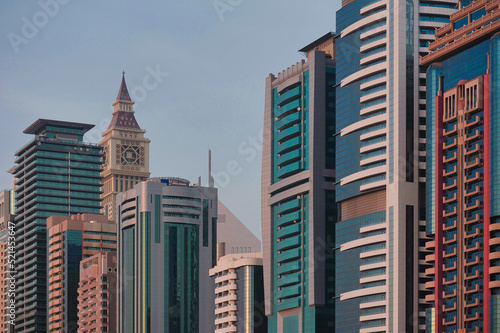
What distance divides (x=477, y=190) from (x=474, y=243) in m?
8.47

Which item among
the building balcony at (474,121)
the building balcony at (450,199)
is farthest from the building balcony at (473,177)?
the building balcony at (474,121)

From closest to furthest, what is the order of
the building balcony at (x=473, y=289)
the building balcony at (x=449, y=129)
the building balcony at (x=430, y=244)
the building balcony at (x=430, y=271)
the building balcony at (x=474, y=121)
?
1. the building balcony at (x=473, y=289)
2. the building balcony at (x=474, y=121)
3. the building balcony at (x=449, y=129)
4. the building balcony at (x=430, y=244)
5. the building balcony at (x=430, y=271)

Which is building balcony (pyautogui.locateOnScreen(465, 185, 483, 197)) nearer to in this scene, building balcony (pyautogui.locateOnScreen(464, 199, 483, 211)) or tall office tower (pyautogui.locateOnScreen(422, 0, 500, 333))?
tall office tower (pyautogui.locateOnScreen(422, 0, 500, 333))

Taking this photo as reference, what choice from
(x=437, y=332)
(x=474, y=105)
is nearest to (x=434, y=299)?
(x=437, y=332)

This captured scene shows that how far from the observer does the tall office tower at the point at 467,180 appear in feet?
596

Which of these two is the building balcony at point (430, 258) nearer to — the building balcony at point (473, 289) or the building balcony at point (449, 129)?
the building balcony at point (473, 289)

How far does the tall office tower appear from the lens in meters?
182

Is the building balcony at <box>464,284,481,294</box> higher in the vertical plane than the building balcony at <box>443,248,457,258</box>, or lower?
lower

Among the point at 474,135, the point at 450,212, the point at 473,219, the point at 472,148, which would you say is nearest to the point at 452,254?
the point at 473,219

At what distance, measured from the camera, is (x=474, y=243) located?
606ft

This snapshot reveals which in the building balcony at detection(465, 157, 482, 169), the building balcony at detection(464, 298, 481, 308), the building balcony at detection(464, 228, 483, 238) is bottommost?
the building balcony at detection(464, 298, 481, 308)

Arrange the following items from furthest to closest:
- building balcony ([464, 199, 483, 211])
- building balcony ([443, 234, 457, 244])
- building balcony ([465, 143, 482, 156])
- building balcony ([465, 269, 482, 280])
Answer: building balcony ([443, 234, 457, 244])
building balcony ([465, 143, 482, 156])
building balcony ([464, 199, 483, 211])
building balcony ([465, 269, 482, 280])

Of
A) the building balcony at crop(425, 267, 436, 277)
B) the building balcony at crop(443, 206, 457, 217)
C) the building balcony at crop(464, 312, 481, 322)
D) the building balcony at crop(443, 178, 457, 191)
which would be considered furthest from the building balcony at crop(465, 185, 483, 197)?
the building balcony at crop(464, 312, 481, 322)

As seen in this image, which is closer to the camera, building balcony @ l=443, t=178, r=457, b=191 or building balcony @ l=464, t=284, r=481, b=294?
building balcony @ l=464, t=284, r=481, b=294
